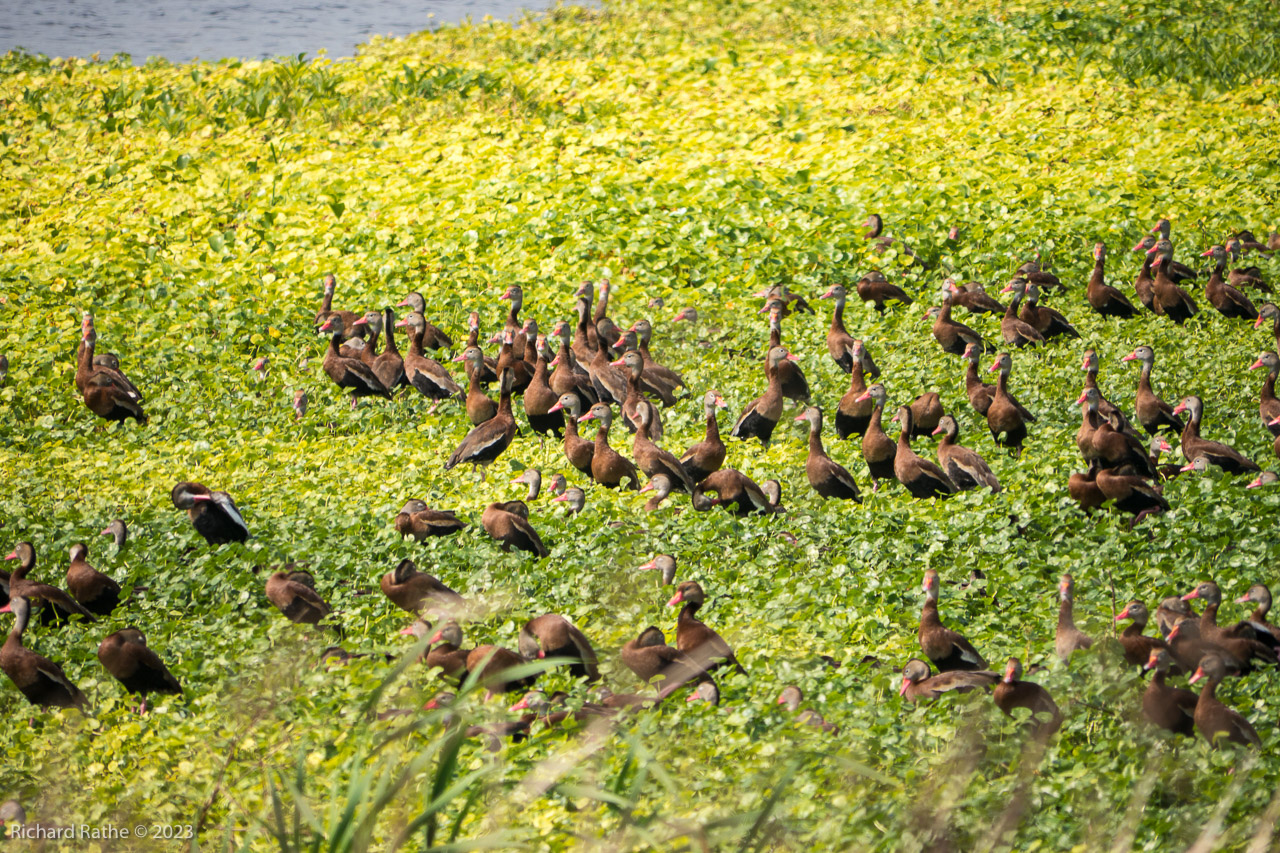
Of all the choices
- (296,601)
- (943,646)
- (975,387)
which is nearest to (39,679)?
(296,601)

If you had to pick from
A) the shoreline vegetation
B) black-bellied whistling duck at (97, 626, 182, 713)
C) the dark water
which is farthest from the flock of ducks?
the dark water

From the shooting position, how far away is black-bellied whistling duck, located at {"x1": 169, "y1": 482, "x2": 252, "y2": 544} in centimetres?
888

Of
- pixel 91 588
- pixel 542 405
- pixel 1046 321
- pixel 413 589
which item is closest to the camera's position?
pixel 413 589

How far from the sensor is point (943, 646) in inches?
274

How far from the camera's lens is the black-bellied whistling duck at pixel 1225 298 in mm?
11727

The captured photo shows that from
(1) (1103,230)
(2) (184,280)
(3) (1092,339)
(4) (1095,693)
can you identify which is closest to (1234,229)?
(1) (1103,230)

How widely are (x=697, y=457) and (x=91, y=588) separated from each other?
4436mm

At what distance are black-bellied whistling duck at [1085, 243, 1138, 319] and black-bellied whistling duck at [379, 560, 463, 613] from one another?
290 inches

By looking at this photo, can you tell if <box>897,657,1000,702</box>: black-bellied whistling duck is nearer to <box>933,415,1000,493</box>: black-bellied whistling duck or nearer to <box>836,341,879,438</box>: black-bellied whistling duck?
<box>933,415,1000,493</box>: black-bellied whistling duck

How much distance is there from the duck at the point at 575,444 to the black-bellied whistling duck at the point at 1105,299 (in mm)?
5392

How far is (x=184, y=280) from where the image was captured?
13.5 m

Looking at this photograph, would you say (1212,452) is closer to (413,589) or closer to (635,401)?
(635,401)

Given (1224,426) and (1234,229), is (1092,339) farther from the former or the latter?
(1234,229)

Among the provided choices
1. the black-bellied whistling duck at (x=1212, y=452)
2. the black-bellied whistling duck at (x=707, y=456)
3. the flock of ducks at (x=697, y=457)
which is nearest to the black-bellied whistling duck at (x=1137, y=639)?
the flock of ducks at (x=697, y=457)
